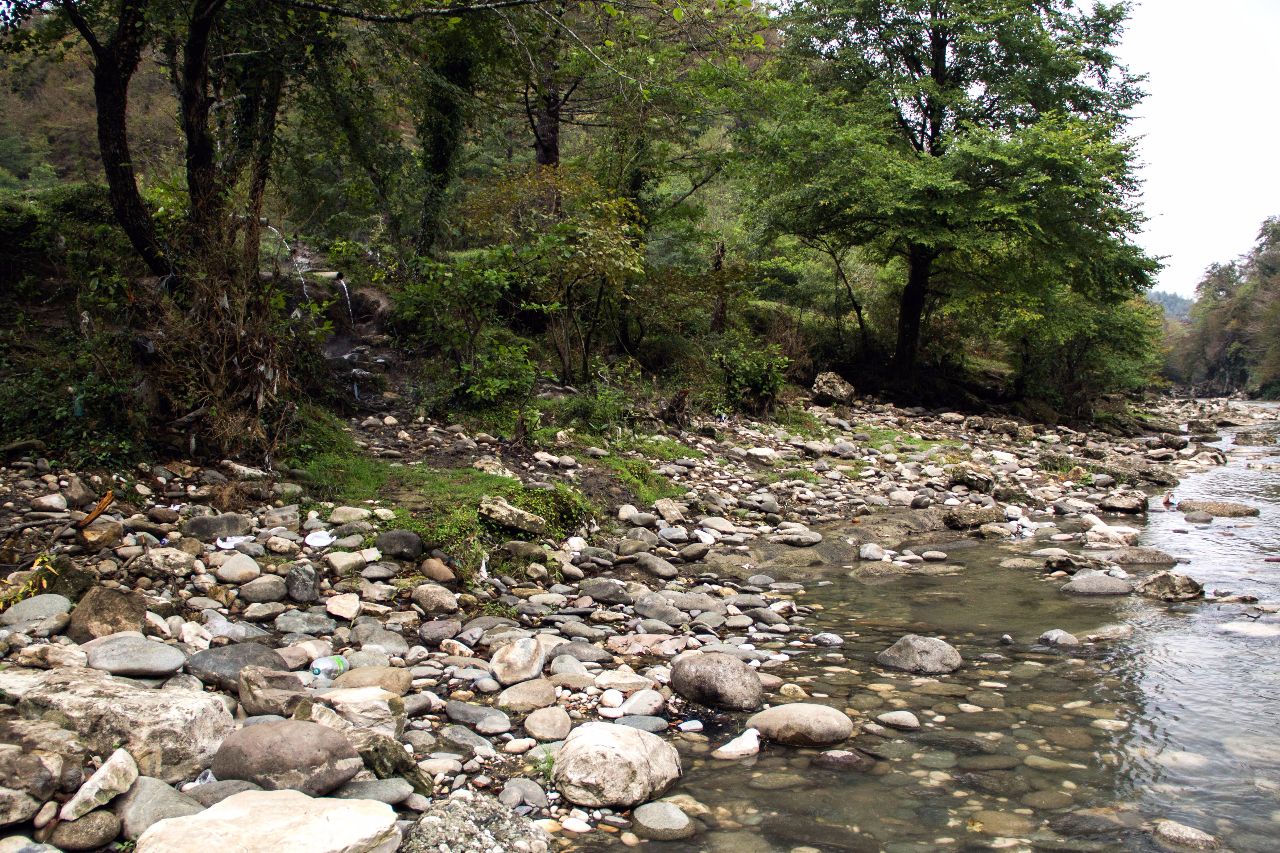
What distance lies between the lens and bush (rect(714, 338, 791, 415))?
40.3 ft

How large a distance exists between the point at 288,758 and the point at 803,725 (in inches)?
77.1

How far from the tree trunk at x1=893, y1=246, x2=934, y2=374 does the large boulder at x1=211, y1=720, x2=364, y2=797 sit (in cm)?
1705

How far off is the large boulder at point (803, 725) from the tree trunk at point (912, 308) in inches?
622

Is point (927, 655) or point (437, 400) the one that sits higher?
point (437, 400)

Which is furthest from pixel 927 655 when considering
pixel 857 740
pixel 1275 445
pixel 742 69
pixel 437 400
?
pixel 1275 445

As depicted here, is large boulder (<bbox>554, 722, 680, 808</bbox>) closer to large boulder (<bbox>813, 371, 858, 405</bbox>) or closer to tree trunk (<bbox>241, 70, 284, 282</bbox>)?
tree trunk (<bbox>241, 70, 284, 282</bbox>)

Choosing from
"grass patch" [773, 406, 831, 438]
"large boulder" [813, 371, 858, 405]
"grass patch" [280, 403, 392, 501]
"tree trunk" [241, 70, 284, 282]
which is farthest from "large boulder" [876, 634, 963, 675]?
"large boulder" [813, 371, 858, 405]

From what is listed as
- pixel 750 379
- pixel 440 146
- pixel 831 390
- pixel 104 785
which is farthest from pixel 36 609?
pixel 831 390

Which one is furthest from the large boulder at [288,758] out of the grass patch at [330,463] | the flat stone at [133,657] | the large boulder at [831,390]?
the large boulder at [831,390]

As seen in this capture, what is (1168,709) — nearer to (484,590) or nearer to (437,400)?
(484,590)

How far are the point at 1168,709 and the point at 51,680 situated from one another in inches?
180

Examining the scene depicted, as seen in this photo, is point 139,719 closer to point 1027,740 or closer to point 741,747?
point 741,747

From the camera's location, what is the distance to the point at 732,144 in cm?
1683

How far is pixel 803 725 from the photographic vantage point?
313 centimetres
